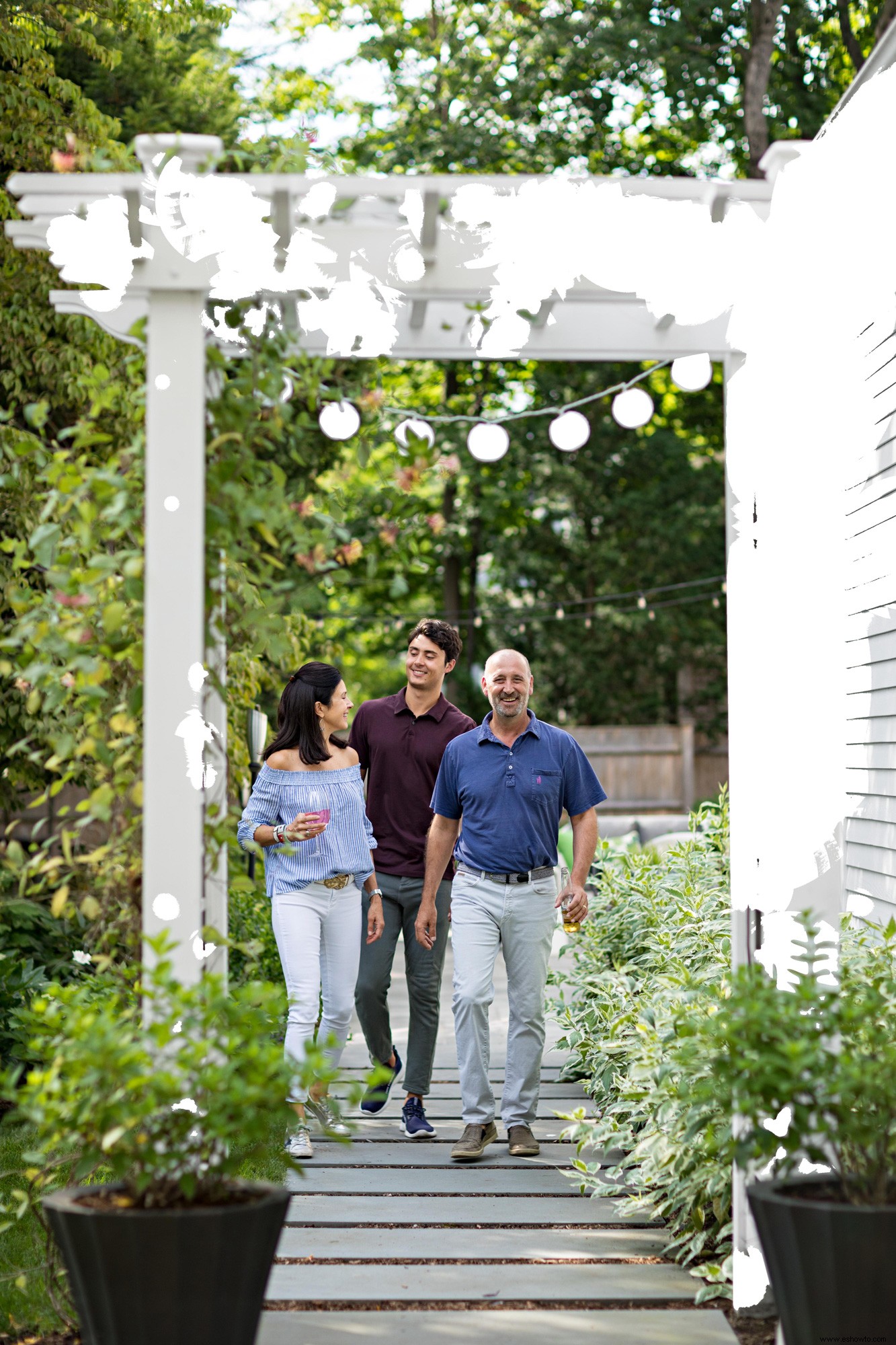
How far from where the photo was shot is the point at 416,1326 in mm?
3238

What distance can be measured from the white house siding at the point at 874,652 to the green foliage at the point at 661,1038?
1.94 ft

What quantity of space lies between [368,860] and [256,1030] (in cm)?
204

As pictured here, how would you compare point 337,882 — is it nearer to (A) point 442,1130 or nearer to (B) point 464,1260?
(A) point 442,1130

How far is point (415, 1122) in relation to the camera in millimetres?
5117

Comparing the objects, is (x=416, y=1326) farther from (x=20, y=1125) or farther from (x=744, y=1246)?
(x=20, y=1125)

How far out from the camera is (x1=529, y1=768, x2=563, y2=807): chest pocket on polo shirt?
484 centimetres

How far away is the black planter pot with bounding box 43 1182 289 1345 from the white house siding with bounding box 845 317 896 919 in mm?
3142

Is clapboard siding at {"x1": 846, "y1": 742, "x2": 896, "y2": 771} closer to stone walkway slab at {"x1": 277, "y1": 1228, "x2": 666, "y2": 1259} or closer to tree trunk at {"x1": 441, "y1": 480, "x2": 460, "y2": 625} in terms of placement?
stone walkway slab at {"x1": 277, "y1": 1228, "x2": 666, "y2": 1259}

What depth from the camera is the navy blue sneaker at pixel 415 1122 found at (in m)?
5.09

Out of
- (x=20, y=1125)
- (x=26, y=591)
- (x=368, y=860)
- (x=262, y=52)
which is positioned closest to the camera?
(x=26, y=591)

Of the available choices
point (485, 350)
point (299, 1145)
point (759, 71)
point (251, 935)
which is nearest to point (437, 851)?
point (299, 1145)

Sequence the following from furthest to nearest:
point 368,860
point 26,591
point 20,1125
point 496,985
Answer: point 496,985 < point 20,1125 < point 368,860 < point 26,591

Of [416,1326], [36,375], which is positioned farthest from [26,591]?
[36,375]

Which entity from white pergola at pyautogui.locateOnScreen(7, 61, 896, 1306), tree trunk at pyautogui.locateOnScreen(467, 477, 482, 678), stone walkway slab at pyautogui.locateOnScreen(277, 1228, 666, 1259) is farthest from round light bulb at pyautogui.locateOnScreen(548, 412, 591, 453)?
tree trunk at pyautogui.locateOnScreen(467, 477, 482, 678)
